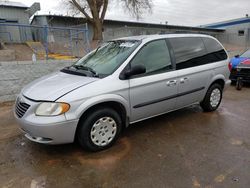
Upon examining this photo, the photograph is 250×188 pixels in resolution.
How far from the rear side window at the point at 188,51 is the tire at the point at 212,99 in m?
0.68

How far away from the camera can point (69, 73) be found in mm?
3500

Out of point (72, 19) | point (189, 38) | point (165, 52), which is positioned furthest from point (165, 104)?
point (72, 19)

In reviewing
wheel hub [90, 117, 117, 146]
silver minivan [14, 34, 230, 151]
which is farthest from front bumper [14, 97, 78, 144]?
wheel hub [90, 117, 117, 146]

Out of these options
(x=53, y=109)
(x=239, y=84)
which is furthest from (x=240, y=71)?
(x=53, y=109)

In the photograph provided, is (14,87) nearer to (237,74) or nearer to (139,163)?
(139,163)

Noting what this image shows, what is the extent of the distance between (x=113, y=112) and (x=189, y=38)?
235 centimetres

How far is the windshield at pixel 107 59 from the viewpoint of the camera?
3.25 m

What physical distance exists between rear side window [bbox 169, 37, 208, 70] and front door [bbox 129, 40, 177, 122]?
233 mm

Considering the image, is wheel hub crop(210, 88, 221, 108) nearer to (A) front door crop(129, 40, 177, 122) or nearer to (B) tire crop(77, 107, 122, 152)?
(A) front door crop(129, 40, 177, 122)

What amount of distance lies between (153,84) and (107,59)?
89cm

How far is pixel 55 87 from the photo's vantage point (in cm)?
295

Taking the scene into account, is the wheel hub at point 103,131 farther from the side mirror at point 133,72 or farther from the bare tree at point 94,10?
the bare tree at point 94,10

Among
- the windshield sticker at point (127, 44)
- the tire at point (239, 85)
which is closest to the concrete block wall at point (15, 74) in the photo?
the windshield sticker at point (127, 44)

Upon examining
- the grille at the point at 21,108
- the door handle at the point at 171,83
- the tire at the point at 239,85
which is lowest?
the tire at the point at 239,85
